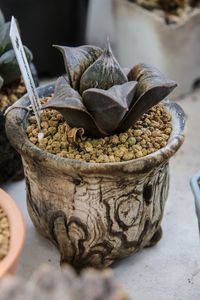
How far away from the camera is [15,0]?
6.63 ft

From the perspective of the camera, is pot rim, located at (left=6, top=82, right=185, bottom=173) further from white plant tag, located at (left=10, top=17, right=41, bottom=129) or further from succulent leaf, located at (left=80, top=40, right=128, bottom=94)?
succulent leaf, located at (left=80, top=40, right=128, bottom=94)

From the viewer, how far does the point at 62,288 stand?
20.7 inches

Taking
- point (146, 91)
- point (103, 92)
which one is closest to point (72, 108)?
point (103, 92)

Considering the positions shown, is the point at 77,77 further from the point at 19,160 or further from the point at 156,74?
the point at 19,160

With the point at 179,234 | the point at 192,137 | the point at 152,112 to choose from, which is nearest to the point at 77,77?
the point at 152,112

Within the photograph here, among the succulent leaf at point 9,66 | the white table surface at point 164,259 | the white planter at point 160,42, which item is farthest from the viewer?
the white planter at point 160,42

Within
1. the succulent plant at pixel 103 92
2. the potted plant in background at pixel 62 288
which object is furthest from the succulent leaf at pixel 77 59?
the potted plant in background at pixel 62 288

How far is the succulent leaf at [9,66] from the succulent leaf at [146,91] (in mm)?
427

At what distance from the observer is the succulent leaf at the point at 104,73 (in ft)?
3.49

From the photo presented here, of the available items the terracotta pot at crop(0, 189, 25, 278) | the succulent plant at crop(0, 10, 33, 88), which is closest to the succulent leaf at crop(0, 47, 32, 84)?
the succulent plant at crop(0, 10, 33, 88)

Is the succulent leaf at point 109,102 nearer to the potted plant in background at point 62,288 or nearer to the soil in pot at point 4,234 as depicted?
the soil in pot at point 4,234

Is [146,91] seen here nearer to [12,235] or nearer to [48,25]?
[12,235]

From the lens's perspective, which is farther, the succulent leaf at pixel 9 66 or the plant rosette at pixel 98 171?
the succulent leaf at pixel 9 66

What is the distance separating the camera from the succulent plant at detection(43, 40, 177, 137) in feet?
3.23
